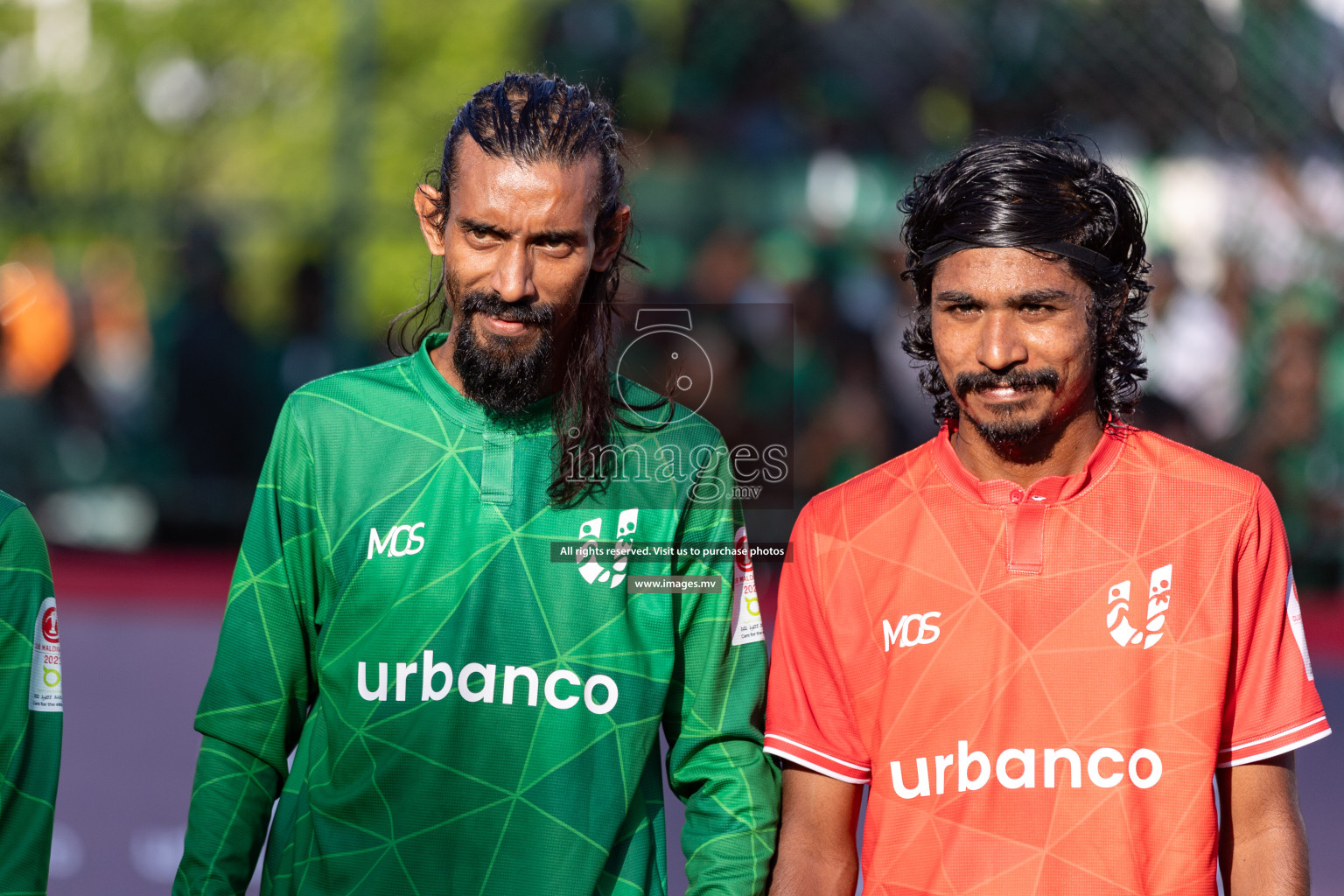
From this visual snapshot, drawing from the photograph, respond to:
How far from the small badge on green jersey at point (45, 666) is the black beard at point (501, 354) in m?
0.75

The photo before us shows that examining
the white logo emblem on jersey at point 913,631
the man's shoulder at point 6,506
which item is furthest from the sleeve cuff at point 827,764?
the man's shoulder at point 6,506

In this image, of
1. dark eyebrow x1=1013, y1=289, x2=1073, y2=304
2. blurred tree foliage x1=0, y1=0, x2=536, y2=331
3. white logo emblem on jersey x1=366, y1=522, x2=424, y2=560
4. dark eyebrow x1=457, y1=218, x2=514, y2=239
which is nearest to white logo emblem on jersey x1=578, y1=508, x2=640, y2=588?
white logo emblem on jersey x1=366, y1=522, x2=424, y2=560

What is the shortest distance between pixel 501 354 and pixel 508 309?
7 centimetres

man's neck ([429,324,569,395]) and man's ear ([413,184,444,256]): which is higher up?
man's ear ([413,184,444,256])

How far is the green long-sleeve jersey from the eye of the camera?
82.0 inches

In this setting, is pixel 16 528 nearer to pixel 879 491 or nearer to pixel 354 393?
pixel 354 393

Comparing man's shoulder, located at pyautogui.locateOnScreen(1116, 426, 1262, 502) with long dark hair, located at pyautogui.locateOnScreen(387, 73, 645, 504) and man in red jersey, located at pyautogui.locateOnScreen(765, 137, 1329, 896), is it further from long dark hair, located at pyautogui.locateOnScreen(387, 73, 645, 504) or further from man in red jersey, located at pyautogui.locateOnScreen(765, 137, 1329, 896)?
long dark hair, located at pyautogui.locateOnScreen(387, 73, 645, 504)

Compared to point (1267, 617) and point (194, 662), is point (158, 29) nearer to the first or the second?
point (194, 662)

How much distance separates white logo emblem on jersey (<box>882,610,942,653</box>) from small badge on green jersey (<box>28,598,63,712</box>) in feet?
4.21

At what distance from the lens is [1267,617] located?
2.09m

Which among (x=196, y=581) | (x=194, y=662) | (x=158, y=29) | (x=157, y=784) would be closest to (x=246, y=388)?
(x=196, y=581)

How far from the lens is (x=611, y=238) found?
2301 mm

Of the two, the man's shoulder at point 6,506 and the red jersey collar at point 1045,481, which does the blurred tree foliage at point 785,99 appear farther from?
the red jersey collar at point 1045,481

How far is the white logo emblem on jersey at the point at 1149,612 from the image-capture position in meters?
2.10
